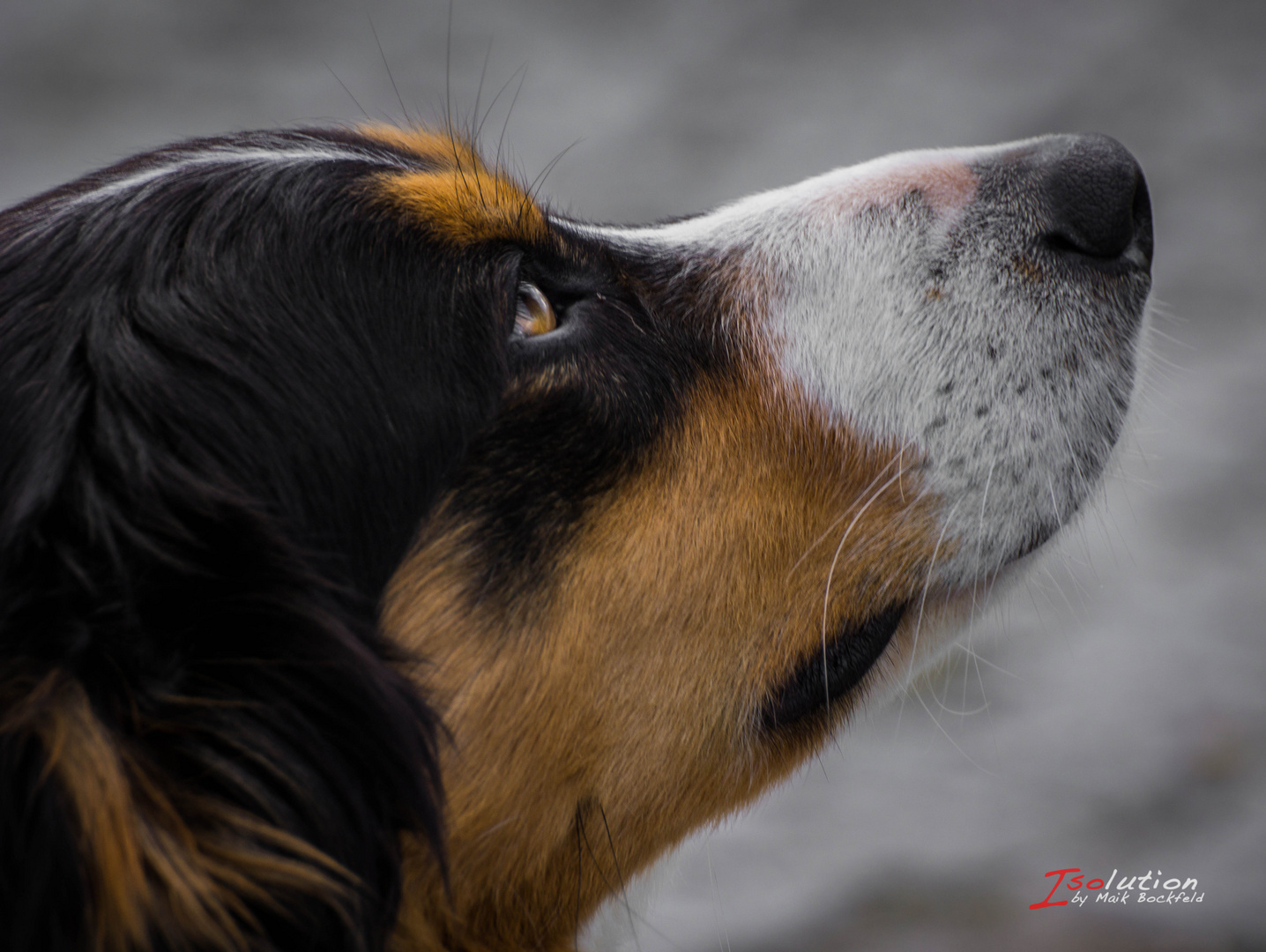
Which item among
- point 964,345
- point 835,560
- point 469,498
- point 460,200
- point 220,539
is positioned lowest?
point 835,560

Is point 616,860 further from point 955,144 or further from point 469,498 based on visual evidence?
point 955,144

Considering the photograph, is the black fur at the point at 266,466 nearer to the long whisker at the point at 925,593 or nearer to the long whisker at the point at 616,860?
the long whisker at the point at 616,860

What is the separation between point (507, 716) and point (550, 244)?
2.96 ft

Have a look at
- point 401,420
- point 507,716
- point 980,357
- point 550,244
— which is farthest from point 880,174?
point 507,716

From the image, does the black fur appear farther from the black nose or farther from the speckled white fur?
the black nose

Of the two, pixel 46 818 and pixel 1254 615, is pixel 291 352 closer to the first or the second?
pixel 46 818

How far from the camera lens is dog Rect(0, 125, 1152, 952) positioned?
137 cm

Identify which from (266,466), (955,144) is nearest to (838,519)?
(266,466)

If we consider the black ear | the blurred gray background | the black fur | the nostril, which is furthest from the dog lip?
the nostril

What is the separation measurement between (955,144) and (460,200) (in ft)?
15.1

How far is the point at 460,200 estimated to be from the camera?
6.17ft

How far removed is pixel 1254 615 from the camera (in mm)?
4266

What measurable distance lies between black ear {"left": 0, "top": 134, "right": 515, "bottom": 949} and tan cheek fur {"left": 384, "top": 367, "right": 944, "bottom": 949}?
7.3 inches

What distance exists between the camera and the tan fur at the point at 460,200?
72.1 inches
